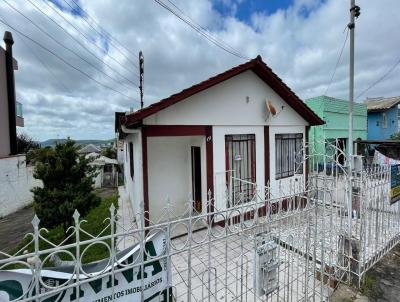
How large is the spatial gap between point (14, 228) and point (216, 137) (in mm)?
8654

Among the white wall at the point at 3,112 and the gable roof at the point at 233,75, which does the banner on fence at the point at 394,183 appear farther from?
the white wall at the point at 3,112

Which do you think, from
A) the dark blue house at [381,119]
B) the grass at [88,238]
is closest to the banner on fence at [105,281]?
the grass at [88,238]

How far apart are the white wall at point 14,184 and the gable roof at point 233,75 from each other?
9249 millimetres

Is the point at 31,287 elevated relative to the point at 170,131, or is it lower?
lower

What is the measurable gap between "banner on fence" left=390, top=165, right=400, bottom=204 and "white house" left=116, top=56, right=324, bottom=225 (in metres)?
2.93

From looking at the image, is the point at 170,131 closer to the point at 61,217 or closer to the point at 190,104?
the point at 190,104

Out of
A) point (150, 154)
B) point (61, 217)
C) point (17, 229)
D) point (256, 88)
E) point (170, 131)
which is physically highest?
point (256, 88)

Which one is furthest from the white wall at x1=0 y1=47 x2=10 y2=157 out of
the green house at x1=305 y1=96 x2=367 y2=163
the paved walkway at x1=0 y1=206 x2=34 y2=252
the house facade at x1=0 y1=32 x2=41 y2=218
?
the green house at x1=305 y1=96 x2=367 y2=163

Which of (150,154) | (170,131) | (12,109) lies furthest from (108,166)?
(170,131)

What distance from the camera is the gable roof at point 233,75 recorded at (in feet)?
19.2

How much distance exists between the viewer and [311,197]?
395 centimetres

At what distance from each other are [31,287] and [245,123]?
7.01m

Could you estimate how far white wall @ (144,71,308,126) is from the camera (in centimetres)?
662

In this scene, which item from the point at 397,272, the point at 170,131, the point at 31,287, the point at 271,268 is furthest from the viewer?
the point at 170,131
